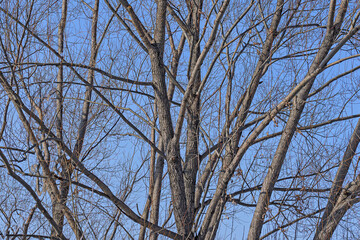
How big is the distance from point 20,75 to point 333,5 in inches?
148

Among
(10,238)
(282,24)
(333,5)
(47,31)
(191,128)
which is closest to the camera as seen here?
(333,5)

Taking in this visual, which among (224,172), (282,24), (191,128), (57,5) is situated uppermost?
(57,5)

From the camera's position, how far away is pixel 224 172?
A: 377 cm

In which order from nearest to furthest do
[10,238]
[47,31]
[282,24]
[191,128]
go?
[10,238], [191,128], [282,24], [47,31]

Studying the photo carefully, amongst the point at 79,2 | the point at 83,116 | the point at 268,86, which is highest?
the point at 79,2

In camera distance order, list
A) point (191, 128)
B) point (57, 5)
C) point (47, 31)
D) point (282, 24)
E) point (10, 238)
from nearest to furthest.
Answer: point (10, 238)
point (191, 128)
point (282, 24)
point (47, 31)
point (57, 5)

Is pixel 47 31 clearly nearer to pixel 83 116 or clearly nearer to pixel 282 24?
pixel 83 116

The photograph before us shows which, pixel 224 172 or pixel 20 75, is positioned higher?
pixel 20 75

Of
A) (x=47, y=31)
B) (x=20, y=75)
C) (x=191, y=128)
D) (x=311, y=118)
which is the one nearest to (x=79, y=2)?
(x=47, y=31)

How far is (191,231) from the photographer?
12.2 ft

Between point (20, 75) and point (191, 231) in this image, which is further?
point (20, 75)

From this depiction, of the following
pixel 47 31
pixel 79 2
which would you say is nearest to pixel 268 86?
pixel 47 31

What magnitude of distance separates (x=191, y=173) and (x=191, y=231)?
67cm

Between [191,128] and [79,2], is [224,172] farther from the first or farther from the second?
[79,2]
